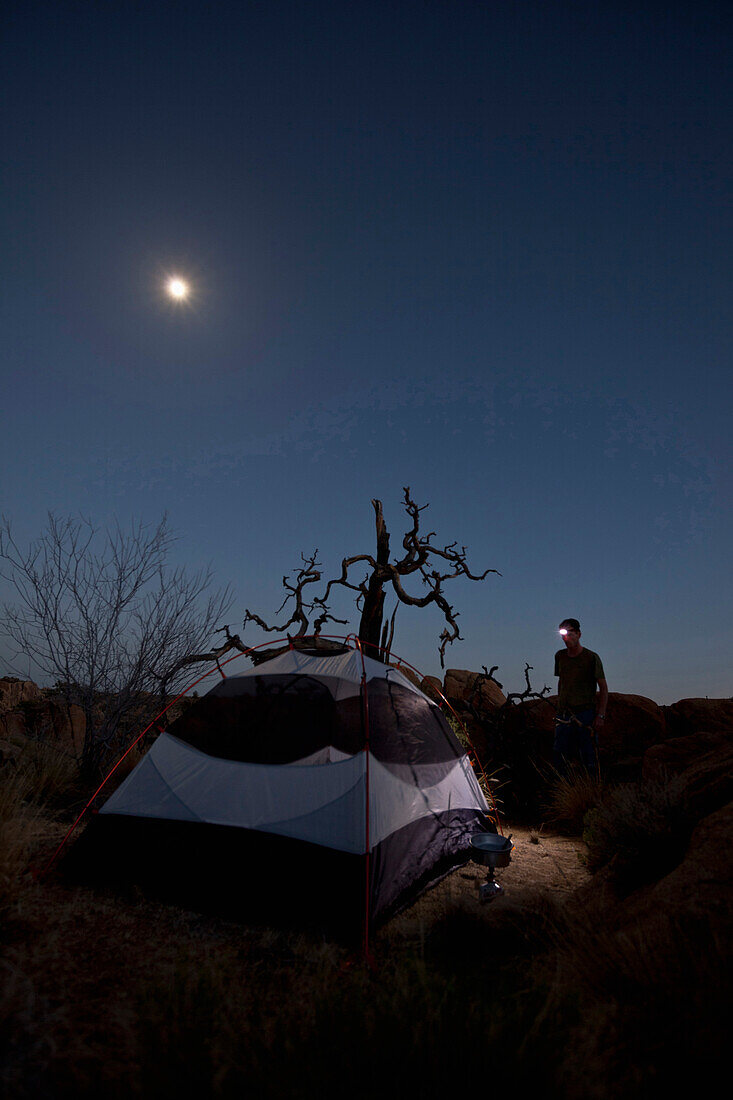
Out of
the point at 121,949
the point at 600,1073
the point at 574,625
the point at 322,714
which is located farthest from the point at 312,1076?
the point at 574,625

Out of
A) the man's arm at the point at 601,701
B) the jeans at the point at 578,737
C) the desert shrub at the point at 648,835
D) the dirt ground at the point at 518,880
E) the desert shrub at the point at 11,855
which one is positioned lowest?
the dirt ground at the point at 518,880

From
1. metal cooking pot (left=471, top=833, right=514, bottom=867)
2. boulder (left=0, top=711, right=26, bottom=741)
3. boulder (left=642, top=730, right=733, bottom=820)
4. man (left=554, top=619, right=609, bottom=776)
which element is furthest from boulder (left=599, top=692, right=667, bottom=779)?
boulder (left=0, top=711, right=26, bottom=741)

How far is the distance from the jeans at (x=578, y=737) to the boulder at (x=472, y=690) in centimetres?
398

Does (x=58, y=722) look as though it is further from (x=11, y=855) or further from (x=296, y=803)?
(x=296, y=803)

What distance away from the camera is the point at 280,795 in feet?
14.5

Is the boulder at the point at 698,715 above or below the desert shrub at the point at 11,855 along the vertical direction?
above

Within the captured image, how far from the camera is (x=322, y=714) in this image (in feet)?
16.0

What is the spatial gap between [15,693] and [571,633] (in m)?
13.2

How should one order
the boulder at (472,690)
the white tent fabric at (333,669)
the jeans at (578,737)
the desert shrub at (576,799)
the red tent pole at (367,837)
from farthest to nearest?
Answer: 1. the boulder at (472,690)
2. the jeans at (578,737)
3. the desert shrub at (576,799)
4. the white tent fabric at (333,669)
5. the red tent pole at (367,837)

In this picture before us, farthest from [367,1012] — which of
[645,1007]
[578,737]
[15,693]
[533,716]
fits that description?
[15,693]

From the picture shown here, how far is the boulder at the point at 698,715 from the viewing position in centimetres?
1002

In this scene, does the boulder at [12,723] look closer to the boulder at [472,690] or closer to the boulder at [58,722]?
the boulder at [58,722]

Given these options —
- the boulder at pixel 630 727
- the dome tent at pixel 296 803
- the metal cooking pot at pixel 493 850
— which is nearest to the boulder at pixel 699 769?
the metal cooking pot at pixel 493 850

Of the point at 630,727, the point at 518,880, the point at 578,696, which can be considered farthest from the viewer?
the point at 630,727
